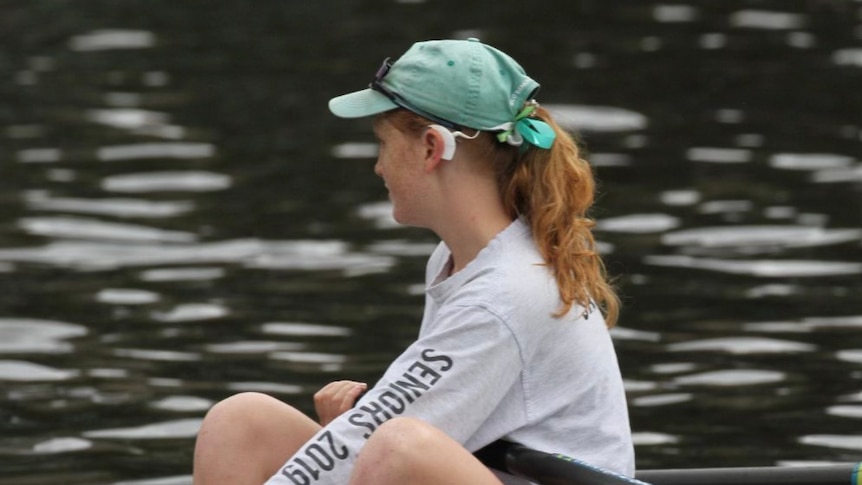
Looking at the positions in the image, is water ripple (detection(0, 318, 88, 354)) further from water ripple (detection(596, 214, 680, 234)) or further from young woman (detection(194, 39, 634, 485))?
young woman (detection(194, 39, 634, 485))

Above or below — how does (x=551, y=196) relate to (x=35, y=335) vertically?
above

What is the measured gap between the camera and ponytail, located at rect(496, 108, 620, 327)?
3.95m

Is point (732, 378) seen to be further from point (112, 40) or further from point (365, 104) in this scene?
point (112, 40)

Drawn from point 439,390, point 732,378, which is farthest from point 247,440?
point 732,378

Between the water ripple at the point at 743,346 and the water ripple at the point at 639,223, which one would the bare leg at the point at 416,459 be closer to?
the water ripple at the point at 743,346

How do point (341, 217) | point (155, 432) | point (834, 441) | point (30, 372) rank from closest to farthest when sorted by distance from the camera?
1. point (834, 441)
2. point (155, 432)
3. point (30, 372)
4. point (341, 217)

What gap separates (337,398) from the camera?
13.8 ft

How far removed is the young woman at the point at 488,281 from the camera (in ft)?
12.5

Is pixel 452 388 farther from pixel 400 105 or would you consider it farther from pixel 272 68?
pixel 272 68

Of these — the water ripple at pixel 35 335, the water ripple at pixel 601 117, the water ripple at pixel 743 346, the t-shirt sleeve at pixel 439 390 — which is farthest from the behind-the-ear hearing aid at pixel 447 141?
the water ripple at pixel 601 117

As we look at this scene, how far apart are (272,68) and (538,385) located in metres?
9.16

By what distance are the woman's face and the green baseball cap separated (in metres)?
0.07

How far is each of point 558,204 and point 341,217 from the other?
17.4 ft

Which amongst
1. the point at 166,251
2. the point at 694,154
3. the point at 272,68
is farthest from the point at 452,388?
the point at 272,68
